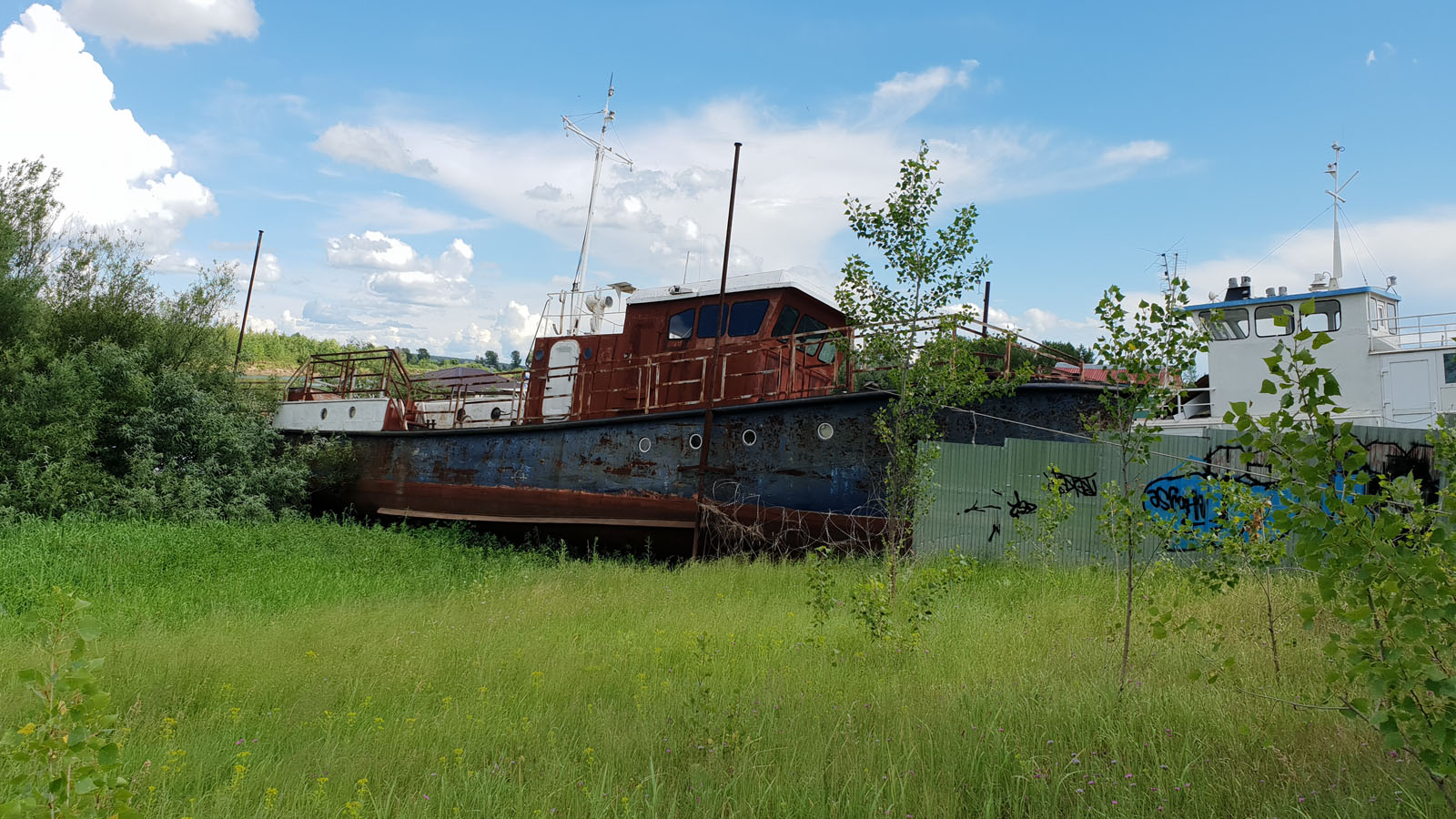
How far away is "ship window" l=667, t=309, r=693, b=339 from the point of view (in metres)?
13.9

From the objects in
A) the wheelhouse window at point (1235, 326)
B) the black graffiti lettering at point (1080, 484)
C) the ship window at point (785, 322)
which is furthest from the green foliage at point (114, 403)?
the wheelhouse window at point (1235, 326)

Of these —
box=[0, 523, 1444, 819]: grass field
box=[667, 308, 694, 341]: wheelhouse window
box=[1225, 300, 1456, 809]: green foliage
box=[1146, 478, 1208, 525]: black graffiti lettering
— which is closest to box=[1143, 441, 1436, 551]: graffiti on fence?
box=[1146, 478, 1208, 525]: black graffiti lettering

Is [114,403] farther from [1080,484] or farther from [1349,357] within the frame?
A: [1349,357]

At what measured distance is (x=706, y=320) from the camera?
45.2 feet

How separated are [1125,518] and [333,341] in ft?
215

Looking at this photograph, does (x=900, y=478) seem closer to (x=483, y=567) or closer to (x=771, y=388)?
(x=771, y=388)

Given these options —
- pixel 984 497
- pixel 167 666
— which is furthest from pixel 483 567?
pixel 984 497

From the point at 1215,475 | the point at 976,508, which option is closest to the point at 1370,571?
the point at 1215,475

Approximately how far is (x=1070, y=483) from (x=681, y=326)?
672 centimetres

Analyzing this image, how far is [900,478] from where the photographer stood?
940cm

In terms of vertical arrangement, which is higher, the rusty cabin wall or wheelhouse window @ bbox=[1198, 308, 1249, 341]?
wheelhouse window @ bbox=[1198, 308, 1249, 341]

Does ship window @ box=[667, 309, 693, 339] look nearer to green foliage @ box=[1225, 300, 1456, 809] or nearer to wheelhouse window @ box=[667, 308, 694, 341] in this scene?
wheelhouse window @ box=[667, 308, 694, 341]

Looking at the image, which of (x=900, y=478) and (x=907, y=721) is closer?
(x=907, y=721)

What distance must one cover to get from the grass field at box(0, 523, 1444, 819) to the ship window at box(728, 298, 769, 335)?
5518mm
